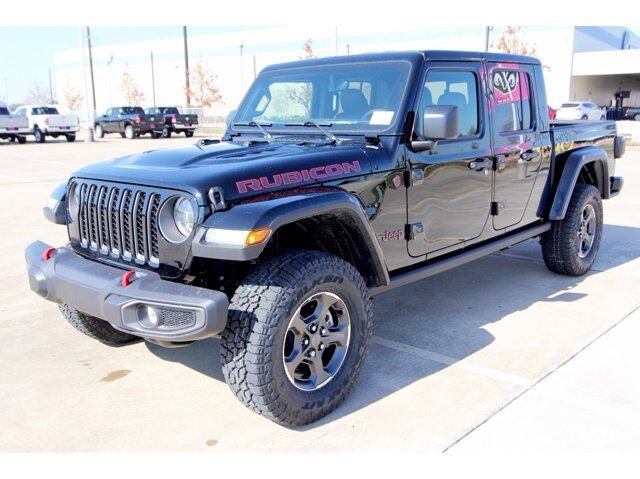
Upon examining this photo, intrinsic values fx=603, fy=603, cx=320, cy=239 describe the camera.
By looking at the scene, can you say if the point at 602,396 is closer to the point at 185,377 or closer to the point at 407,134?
the point at 407,134

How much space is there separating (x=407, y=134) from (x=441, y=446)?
1.83 metres

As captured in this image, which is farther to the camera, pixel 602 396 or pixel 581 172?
pixel 581 172

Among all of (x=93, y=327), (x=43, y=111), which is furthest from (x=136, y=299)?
(x=43, y=111)

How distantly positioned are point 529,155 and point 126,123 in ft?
93.3

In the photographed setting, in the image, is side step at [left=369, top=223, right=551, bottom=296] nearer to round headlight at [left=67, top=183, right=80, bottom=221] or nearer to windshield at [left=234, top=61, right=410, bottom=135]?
windshield at [left=234, top=61, right=410, bottom=135]

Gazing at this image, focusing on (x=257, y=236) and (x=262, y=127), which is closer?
(x=257, y=236)

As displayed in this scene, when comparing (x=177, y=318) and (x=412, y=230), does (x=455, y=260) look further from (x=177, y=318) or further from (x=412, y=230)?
(x=177, y=318)

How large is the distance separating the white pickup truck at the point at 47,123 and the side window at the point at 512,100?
2704 cm

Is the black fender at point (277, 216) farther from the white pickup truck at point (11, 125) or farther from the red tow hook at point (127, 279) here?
the white pickup truck at point (11, 125)

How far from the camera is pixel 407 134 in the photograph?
3688mm

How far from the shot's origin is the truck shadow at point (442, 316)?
3600 mm

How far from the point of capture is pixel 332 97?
4.03 meters

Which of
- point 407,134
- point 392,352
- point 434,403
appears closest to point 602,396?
point 434,403

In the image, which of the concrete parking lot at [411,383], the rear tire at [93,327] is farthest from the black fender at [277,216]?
the rear tire at [93,327]
